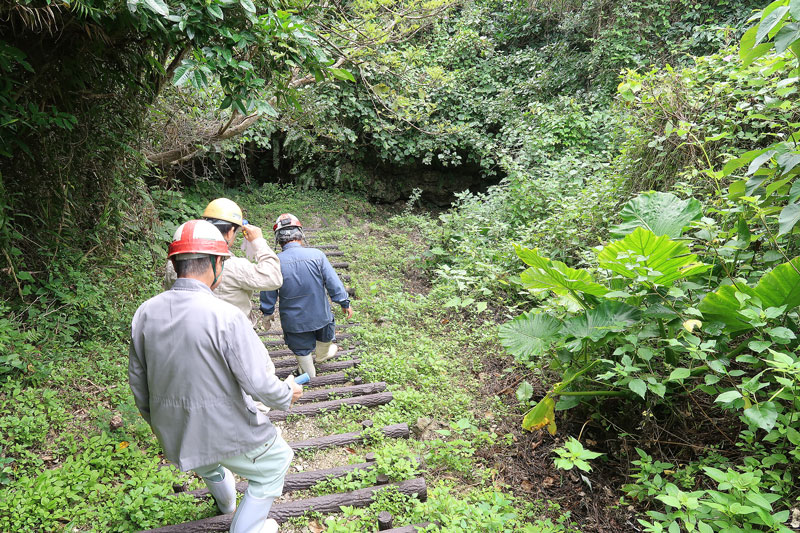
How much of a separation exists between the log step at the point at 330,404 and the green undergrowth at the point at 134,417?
0.08 meters

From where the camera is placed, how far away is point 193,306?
207 cm

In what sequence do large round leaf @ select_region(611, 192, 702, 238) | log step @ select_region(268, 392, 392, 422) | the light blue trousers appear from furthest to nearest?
log step @ select_region(268, 392, 392, 422) < large round leaf @ select_region(611, 192, 702, 238) < the light blue trousers

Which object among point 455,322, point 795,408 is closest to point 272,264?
point 455,322

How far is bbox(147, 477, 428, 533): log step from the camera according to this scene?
102 inches

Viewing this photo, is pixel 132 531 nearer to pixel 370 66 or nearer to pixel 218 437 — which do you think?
pixel 218 437

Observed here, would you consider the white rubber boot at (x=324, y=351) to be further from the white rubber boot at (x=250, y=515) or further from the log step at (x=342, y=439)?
the white rubber boot at (x=250, y=515)

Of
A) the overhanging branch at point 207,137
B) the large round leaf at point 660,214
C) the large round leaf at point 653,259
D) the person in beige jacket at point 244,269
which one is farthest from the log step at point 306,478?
the overhanging branch at point 207,137

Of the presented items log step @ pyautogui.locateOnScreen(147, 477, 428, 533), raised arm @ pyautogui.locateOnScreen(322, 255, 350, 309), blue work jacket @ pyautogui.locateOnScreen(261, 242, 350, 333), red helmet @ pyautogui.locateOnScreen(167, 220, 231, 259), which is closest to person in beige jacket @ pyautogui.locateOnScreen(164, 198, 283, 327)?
blue work jacket @ pyautogui.locateOnScreen(261, 242, 350, 333)

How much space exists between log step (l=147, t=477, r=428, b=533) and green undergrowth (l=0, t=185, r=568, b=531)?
72 millimetres

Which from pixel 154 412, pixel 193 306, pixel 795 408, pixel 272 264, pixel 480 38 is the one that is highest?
pixel 480 38

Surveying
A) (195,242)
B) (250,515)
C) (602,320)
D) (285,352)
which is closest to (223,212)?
(195,242)

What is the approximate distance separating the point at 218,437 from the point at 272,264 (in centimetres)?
163

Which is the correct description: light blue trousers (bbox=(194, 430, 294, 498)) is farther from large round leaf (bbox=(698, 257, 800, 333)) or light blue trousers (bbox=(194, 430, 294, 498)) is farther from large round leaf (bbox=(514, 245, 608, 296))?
large round leaf (bbox=(698, 257, 800, 333))

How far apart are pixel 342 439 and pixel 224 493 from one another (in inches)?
41.5
